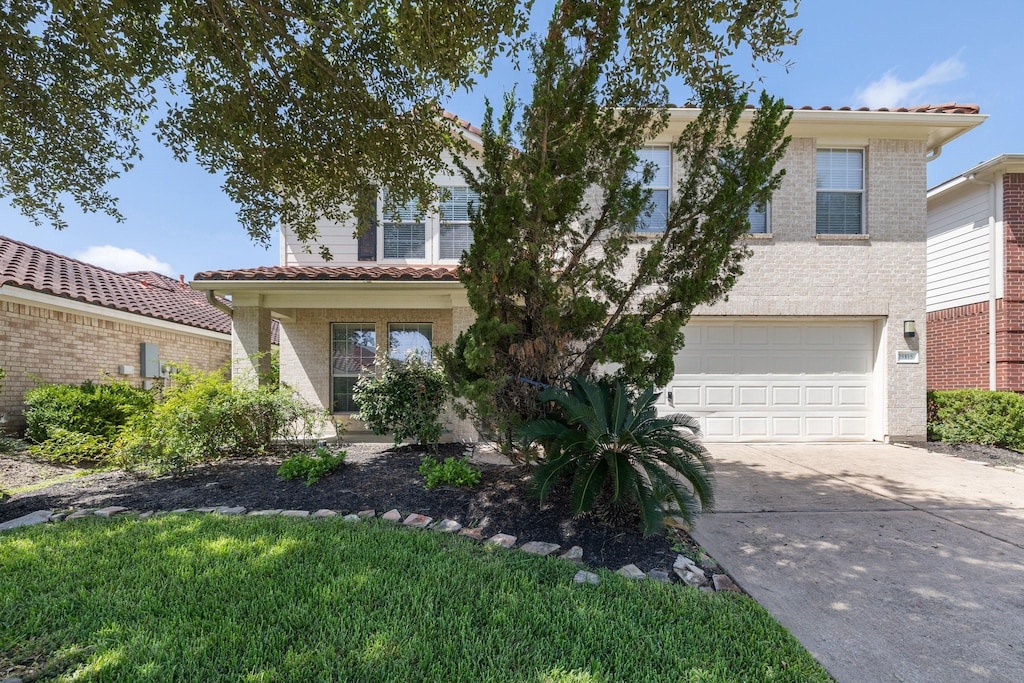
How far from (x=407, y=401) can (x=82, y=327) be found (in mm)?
7035

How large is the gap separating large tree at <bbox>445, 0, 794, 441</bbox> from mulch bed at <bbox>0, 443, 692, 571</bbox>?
2.57 ft

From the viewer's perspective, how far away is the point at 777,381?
332 inches

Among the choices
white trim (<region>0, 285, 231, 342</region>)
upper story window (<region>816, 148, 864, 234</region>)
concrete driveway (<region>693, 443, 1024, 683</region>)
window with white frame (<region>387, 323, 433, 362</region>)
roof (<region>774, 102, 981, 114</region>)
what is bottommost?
concrete driveway (<region>693, 443, 1024, 683</region>)

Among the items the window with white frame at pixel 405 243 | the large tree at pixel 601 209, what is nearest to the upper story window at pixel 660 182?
the large tree at pixel 601 209

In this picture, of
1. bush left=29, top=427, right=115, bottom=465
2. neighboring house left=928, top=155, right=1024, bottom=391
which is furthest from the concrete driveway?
bush left=29, top=427, right=115, bottom=465

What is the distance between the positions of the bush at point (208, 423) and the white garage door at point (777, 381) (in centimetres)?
652

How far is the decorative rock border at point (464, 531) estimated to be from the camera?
322cm

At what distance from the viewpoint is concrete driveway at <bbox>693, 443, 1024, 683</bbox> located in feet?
8.17

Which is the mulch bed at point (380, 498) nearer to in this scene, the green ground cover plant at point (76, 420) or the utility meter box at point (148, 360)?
the green ground cover plant at point (76, 420)

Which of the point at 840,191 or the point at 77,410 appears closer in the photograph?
the point at 77,410

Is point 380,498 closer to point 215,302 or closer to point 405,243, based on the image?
point 215,302

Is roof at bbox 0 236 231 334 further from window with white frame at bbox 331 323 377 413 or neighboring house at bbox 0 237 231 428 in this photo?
window with white frame at bbox 331 323 377 413

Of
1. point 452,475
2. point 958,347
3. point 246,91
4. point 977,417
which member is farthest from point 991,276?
point 246,91

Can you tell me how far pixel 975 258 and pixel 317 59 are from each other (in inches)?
478
